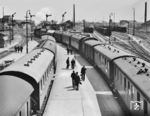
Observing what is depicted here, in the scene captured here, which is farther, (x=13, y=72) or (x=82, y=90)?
(x=82, y=90)

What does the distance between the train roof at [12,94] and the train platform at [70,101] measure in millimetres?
5532

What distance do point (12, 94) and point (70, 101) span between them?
10.5 metres

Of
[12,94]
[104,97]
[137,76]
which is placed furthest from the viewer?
[104,97]

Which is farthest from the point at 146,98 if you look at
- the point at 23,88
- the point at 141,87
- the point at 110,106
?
the point at 110,106

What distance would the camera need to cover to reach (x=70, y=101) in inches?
875

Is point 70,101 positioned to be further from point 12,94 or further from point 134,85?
point 12,94

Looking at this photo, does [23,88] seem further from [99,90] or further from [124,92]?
[99,90]

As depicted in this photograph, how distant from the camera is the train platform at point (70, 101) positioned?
19.5 metres

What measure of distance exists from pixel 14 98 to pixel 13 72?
4.44 metres

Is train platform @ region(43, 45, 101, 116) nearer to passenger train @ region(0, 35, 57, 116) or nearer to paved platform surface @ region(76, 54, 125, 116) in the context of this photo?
paved platform surface @ region(76, 54, 125, 116)

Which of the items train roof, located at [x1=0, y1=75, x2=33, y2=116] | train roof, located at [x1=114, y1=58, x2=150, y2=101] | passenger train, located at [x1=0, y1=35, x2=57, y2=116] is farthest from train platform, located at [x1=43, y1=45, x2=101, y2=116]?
train roof, located at [x1=0, y1=75, x2=33, y2=116]

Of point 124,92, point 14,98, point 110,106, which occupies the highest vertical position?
point 14,98

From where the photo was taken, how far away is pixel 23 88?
1352 centimetres

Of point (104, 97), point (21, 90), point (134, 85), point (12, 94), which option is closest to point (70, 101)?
point (104, 97)
